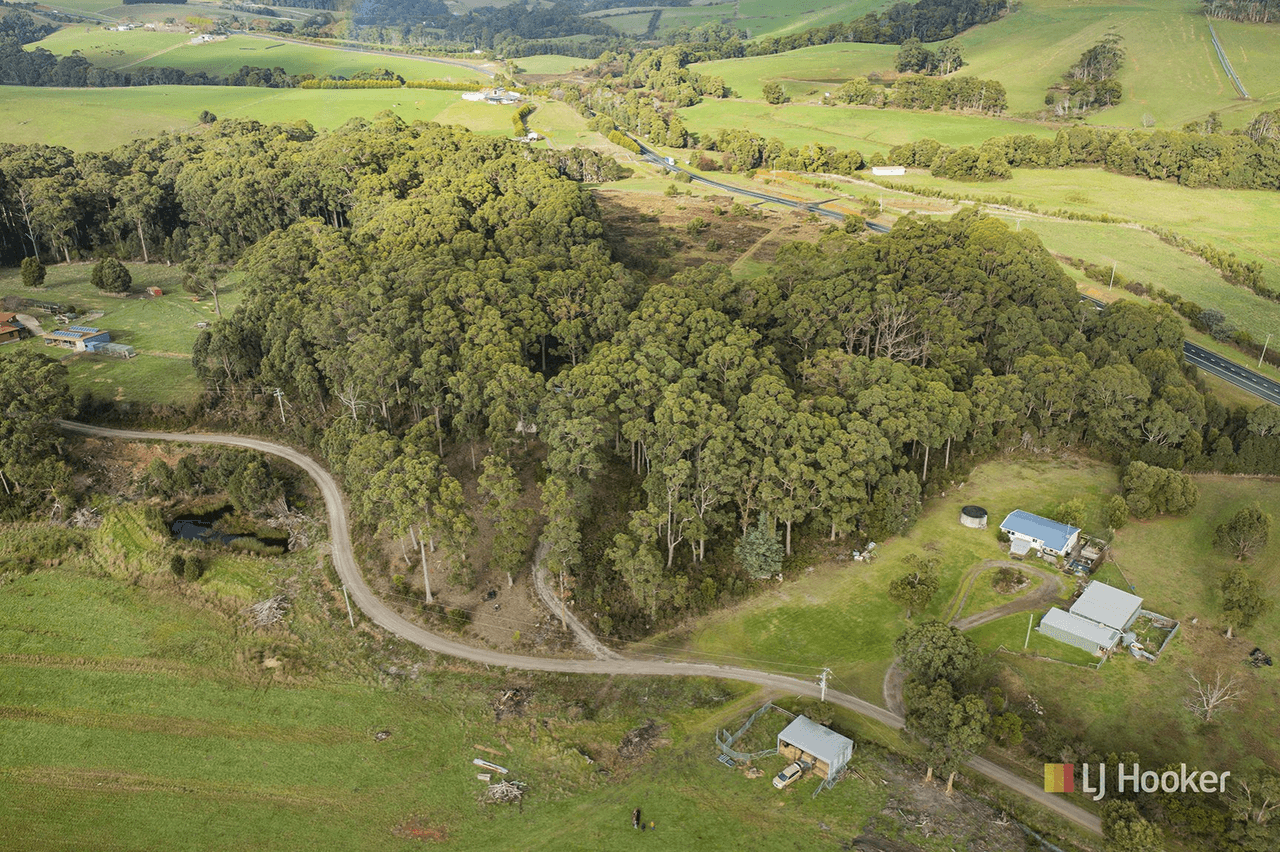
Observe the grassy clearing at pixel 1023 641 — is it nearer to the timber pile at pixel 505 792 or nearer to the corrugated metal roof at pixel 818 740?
the corrugated metal roof at pixel 818 740

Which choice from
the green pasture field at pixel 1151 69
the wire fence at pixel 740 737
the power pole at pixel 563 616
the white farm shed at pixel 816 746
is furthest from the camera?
the green pasture field at pixel 1151 69

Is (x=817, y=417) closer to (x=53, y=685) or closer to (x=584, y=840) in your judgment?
(x=584, y=840)

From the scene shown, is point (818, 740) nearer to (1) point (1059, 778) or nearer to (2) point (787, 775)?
(2) point (787, 775)

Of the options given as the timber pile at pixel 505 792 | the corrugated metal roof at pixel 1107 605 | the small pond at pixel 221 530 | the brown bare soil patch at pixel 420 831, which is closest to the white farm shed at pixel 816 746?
the timber pile at pixel 505 792

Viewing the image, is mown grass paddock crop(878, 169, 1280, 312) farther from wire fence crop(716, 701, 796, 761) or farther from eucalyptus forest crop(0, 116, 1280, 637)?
wire fence crop(716, 701, 796, 761)

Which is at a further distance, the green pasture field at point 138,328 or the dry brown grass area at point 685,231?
the dry brown grass area at point 685,231

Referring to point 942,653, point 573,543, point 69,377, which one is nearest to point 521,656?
point 573,543

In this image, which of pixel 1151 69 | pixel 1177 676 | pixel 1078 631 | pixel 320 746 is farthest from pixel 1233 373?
pixel 1151 69
